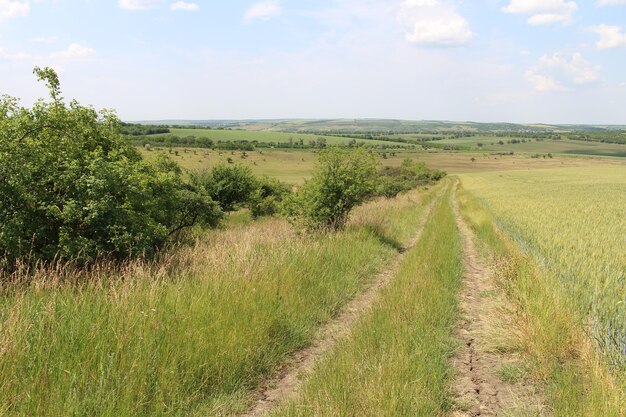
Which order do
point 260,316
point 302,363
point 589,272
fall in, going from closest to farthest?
point 302,363
point 260,316
point 589,272

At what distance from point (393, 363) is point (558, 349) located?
88.9 inches

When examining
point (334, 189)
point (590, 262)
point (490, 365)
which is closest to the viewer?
point (490, 365)

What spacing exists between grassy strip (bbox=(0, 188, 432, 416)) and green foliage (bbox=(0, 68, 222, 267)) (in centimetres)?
156

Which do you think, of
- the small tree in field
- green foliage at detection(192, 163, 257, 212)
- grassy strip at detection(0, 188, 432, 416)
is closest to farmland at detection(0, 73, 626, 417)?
grassy strip at detection(0, 188, 432, 416)

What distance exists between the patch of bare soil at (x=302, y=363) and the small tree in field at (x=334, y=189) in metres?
6.90

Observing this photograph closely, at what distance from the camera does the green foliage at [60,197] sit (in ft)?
22.6

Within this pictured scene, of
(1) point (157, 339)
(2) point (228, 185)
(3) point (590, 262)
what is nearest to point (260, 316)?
(1) point (157, 339)

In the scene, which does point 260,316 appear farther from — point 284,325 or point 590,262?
point 590,262

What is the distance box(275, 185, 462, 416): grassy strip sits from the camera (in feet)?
12.0

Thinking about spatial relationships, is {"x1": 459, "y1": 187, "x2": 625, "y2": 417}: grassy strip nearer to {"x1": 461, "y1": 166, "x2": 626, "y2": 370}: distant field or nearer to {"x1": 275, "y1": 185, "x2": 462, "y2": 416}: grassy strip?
{"x1": 461, "y1": 166, "x2": 626, "y2": 370}: distant field

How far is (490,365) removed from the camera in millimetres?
4977

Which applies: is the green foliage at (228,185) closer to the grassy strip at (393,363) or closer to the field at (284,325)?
the field at (284,325)

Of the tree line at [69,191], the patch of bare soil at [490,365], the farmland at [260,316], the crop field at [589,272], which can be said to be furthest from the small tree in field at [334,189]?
the patch of bare soil at [490,365]

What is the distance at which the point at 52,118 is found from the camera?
335 inches
